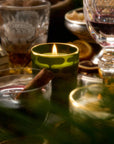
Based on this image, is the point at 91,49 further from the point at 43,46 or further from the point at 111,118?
the point at 111,118

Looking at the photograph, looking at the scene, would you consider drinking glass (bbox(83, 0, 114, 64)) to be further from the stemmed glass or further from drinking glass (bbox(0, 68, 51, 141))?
drinking glass (bbox(0, 68, 51, 141))

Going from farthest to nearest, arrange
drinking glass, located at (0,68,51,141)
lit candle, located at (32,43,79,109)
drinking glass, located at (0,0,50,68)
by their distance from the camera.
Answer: drinking glass, located at (0,0,50,68), lit candle, located at (32,43,79,109), drinking glass, located at (0,68,51,141)

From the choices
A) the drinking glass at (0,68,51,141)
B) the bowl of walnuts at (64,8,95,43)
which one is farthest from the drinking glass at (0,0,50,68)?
the drinking glass at (0,68,51,141)

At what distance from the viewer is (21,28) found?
61 centimetres

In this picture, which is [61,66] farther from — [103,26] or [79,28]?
[79,28]

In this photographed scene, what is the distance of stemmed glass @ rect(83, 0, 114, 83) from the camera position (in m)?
0.49

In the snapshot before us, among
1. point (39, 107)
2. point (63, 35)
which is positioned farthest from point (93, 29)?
point (63, 35)

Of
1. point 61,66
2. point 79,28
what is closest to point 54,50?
point 61,66

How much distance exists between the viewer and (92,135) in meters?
0.21

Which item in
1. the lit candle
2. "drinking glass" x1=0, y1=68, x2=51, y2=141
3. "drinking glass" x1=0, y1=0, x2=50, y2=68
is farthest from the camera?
"drinking glass" x1=0, y1=0, x2=50, y2=68

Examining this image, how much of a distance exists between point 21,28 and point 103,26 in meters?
0.20

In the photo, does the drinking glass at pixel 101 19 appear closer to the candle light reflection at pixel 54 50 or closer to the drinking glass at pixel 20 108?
the candle light reflection at pixel 54 50

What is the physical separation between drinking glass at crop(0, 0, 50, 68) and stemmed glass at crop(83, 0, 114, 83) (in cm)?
14

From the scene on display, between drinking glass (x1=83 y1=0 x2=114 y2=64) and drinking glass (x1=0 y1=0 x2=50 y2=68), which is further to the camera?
drinking glass (x1=0 y1=0 x2=50 y2=68)
